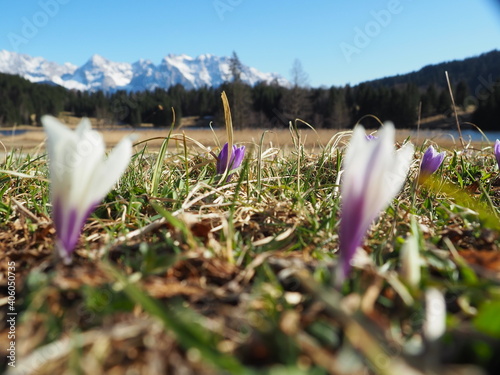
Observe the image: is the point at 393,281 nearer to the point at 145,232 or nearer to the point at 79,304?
the point at 79,304

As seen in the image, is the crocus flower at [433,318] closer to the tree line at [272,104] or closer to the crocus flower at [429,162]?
the crocus flower at [429,162]

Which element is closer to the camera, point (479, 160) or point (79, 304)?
point (79, 304)

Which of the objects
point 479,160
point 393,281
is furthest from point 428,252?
point 479,160

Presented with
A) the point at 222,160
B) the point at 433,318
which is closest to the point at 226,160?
the point at 222,160

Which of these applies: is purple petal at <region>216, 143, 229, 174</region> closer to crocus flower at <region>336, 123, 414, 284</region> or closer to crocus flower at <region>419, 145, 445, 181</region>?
crocus flower at <region>419, 145, 445, 181</region>

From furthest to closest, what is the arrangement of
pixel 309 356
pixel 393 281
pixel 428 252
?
pixel 428 252 → pixel 393 281 → pixel 309 356

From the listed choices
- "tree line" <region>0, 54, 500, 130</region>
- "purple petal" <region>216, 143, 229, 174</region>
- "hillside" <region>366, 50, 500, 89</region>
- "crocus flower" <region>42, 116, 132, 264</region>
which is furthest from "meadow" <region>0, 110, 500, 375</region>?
"hillside" <region>366, 50, 500, 89</region>
